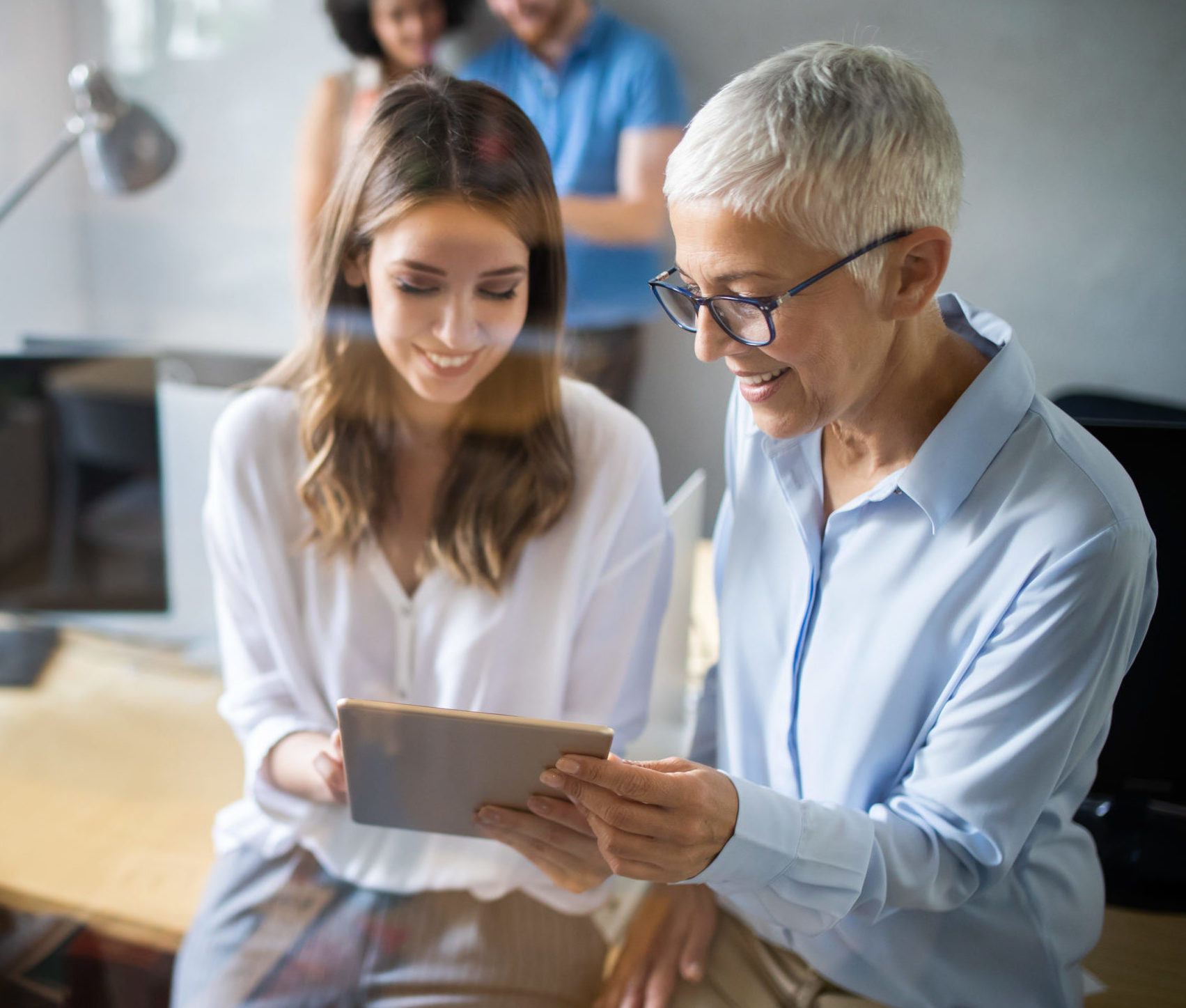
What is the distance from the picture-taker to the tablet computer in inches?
28.5

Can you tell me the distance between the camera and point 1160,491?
74 cm

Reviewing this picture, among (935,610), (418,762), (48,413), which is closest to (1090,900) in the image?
(935,610)

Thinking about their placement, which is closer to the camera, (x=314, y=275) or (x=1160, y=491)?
(x=1160, y=491)

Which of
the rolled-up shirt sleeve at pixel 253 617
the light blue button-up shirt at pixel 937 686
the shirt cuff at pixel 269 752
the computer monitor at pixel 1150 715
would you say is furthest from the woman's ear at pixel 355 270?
the computer monitor at pixel 1150 715

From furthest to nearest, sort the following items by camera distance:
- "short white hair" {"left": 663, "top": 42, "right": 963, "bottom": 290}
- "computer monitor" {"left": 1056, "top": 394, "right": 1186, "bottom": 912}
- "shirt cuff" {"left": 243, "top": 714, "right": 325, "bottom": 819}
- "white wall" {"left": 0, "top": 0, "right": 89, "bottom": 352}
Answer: "white wall" {"left": 0, "top": 0, "right": 89, "bottom": 352} < "shirt cuff" {"left": 243, "top": 714, "right": 325, "bottom": 819} < "computer monitor" {"left": 1056, "top": 394, "right": 1186, "bottom": 912} < "short white hair" {"left": 663, "top": 42, "right": 963, "bottom": 290}

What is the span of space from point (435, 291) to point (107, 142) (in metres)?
0.80

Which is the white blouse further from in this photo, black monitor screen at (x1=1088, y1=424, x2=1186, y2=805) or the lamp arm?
the lamp arm

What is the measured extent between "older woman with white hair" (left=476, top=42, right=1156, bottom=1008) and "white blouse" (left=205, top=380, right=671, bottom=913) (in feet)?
0.40

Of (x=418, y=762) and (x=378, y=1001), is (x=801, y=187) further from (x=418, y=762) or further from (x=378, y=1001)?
(x=378, y=1001)

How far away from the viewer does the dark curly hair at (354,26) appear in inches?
40.0

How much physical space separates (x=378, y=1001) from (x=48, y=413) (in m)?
0.95

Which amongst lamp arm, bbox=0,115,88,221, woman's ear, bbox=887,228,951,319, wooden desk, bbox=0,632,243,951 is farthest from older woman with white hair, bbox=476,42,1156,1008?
lamp arm, bbox=0,115,88,221

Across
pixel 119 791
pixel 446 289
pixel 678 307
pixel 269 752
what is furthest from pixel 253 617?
pixel 678 307

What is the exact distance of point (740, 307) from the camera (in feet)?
2.31
